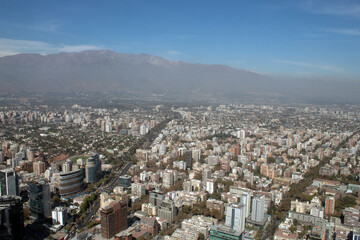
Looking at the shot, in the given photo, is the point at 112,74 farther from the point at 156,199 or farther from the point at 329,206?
the point at 329,206

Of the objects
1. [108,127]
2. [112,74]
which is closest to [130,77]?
[112,74]

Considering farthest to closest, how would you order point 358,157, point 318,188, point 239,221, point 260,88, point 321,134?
1. point 260,88
2. point 321,134
3. point 358,157
4. point 318,188
5. point 239,221

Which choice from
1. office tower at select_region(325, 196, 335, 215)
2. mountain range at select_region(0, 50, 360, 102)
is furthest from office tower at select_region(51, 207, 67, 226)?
mountain range at select_region(0, 50, 360, 102)

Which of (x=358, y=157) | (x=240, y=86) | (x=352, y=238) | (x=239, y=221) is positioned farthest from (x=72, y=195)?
(x=240, y=86)

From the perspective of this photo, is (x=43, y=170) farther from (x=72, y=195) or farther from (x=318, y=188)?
(x=318, y=188)

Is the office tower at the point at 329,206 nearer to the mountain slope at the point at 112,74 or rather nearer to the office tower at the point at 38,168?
the office tower at the point at 38,168

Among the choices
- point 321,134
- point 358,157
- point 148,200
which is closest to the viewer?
point 148,200

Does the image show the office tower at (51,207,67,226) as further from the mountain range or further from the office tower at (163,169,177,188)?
the mountain range
